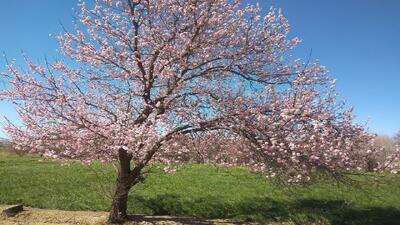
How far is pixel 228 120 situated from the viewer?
11.0m

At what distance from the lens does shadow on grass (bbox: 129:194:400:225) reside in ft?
49.4

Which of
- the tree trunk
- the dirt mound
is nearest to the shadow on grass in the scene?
the dirt mound

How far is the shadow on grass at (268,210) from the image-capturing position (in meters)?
15.1

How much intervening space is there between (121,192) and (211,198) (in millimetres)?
5302

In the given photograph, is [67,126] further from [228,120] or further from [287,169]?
[287,169]

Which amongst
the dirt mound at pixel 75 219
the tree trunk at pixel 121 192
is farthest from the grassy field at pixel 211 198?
the dirt mound at pixel 75 219

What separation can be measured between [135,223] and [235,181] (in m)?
9.07

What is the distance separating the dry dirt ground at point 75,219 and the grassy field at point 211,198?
32.5 inches

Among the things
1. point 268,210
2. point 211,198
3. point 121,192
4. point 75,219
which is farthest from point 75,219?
point 268,210

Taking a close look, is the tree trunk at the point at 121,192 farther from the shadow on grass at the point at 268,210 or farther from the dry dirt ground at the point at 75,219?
the shadow on grass at the point at 268,210

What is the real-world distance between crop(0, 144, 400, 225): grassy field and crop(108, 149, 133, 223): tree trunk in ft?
1.68

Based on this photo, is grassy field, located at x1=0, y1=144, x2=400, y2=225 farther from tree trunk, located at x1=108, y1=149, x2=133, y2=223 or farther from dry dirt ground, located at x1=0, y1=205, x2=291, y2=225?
dry dirt ground, located at x1=0, y1=205, x2=291, y2=225

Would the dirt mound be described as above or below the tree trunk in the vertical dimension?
below

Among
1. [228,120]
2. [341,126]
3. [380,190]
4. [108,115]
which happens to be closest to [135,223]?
[108,115]
